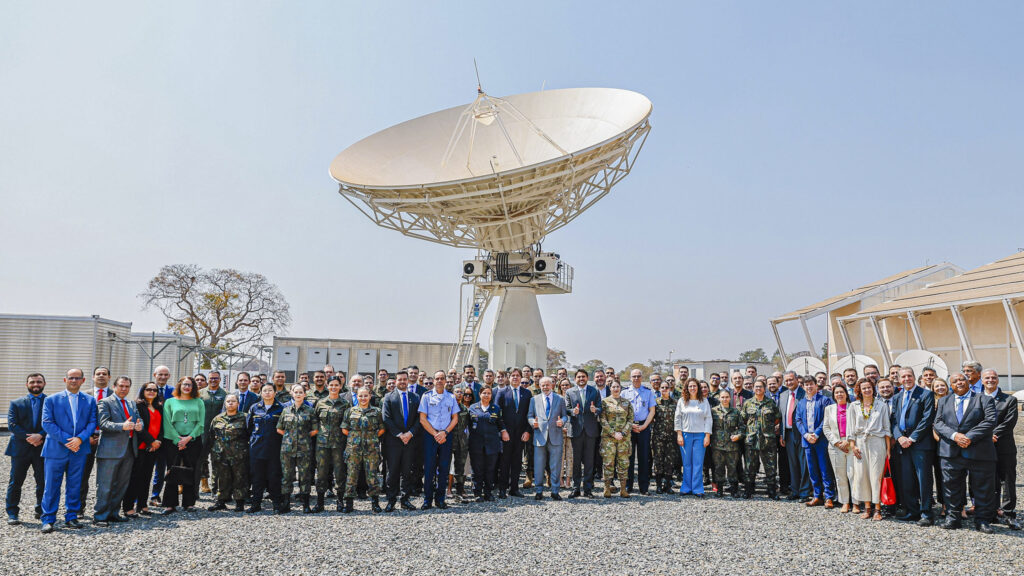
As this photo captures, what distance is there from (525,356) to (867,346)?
13.5m

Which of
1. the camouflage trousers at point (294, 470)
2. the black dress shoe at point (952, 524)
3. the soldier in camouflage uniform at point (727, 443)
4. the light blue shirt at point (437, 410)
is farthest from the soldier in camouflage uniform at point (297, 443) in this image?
the black dress shoe at point (952, 524)

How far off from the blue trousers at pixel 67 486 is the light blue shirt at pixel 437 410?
3.79m

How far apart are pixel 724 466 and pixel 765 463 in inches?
21.3

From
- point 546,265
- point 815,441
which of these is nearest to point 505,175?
point 546,265

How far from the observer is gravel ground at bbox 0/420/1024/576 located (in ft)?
18.5

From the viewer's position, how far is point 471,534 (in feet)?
22.3

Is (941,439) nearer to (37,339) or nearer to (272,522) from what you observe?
(272,522)

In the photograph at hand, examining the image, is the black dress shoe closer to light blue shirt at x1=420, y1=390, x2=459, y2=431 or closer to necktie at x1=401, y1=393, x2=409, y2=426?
light blue shirt at x1=420, y1=390, x2=459, y2=431

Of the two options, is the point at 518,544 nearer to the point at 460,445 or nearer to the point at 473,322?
the point at 460,445

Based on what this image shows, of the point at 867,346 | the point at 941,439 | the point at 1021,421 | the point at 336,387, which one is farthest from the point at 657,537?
the point at 867,346

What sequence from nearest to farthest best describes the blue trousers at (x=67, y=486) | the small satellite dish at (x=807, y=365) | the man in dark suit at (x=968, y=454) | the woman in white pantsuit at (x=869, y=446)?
the blue trousers at (x=67, y=486) → the man in dark suit at (x=968, y=454) → the woman in white pantsuit at (x=869, y=446) → the small satellite dish at (x=807, y=365)

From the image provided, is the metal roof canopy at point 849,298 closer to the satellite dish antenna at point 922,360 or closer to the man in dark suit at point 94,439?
the satellite dish antenna at point 922,360

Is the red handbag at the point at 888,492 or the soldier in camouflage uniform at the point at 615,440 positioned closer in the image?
the red handbag at the point at 888,492

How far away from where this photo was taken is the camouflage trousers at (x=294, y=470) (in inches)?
311
